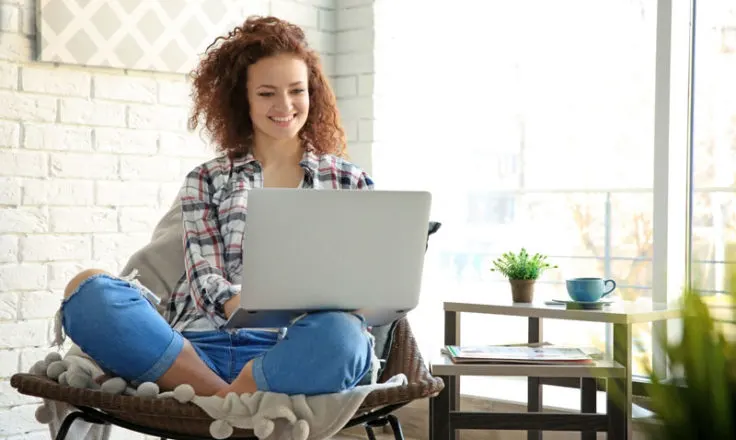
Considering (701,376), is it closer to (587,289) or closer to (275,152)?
(275,152)

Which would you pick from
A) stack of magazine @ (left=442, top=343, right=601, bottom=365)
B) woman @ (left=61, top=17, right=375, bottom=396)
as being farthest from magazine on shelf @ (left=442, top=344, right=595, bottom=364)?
woman @ (left=61, top=17, right=375, bottom=396)

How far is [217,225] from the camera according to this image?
212cm

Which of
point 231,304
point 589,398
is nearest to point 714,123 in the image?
point 589,398

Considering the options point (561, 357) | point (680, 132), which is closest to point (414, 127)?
point (680, 132)

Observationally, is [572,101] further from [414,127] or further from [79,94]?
[79,94]

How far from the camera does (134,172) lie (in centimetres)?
308

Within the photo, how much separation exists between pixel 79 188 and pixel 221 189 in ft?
3.19

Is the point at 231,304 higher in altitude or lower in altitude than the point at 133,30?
lower

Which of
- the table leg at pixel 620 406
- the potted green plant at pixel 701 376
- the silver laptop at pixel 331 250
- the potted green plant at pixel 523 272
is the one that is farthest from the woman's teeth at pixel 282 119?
the potted green plant at pixel 701 376

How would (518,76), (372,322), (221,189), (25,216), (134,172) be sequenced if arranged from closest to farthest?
(372,322) < (221,189) < (25,216) < (134,172) < (518,76)

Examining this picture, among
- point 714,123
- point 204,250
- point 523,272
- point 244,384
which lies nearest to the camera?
point 244,384

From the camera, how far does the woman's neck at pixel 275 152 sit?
88.3 inches

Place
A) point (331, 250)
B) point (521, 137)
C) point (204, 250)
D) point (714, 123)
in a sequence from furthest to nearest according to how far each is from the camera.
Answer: point (521, 137)
point (714, 123)
point (204, 250)
point (331, 250)

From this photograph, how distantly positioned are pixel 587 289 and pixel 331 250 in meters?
1.10
